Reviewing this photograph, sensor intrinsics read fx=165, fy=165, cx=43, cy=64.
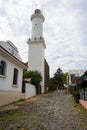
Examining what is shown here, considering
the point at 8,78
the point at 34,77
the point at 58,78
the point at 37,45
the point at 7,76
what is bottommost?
the point at 8,78

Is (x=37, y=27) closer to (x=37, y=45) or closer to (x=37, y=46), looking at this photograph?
(x=37, y=45)

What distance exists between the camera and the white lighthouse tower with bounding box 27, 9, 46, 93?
96.2ft

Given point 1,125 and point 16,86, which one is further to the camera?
point 16,86

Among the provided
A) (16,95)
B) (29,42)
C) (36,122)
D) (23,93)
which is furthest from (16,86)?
(29,42)

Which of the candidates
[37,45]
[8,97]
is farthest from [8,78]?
[37,45]

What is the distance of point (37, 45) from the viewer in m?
30.3

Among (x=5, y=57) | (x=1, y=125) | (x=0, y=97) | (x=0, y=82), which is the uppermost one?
(x=5, y=57)

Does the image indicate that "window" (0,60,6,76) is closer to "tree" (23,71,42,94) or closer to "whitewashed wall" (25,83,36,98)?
"whitewashed wall" (25,83,36,98)

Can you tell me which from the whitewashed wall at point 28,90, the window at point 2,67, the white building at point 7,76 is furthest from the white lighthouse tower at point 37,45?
the window at point 2,67

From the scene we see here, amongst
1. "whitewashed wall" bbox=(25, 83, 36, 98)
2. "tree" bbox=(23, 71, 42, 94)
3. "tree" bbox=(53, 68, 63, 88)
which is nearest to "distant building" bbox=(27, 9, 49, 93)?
"tree" bbox=(23, 71, 42, 94)

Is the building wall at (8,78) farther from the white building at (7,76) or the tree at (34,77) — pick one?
the tree at (34,77)

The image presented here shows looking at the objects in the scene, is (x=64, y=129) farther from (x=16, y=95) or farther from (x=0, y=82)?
(x=16, y=95)

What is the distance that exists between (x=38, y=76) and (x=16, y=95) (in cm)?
1105

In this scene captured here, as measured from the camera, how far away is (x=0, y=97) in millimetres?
11625
